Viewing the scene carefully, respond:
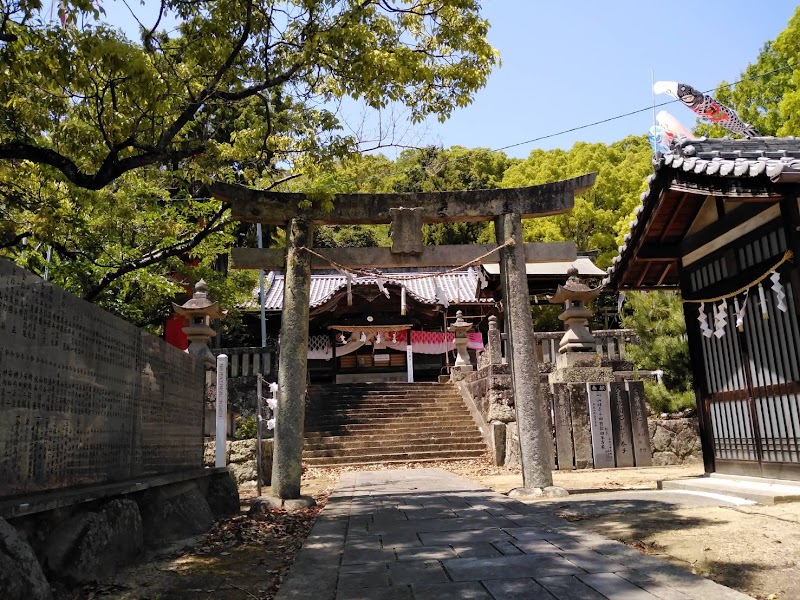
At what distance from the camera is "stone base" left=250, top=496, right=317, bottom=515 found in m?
7.91

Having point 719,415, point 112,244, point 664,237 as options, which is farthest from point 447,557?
point 112,244

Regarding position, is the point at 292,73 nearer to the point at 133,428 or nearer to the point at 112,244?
the point at 133,428

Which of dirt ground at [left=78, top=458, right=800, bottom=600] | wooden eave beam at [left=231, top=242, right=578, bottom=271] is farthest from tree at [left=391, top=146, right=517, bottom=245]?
dirt ground at [left=78, top=458, right=800, bottom=600]

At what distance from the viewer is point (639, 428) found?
12.7 m

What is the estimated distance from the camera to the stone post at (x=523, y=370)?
27.3 ft

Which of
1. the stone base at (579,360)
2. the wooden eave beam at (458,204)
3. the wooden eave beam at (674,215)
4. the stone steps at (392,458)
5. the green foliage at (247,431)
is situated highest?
the wooden eave beam at (458,204)

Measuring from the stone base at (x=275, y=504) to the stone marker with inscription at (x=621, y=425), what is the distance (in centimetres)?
725

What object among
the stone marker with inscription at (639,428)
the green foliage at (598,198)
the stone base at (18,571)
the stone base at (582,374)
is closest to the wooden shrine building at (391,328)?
the green foliage at (598,198)

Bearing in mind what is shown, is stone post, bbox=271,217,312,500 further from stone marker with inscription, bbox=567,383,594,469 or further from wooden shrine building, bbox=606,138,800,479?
stone marker with inscription, bbox=567,383,594,469

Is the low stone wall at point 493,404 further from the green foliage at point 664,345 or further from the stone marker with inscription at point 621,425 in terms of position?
the green foliage at point 664,345

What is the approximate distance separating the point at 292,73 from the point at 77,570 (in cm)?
573

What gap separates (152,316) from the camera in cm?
1684

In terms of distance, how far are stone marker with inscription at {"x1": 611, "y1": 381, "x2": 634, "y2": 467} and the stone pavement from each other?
5.91 meters

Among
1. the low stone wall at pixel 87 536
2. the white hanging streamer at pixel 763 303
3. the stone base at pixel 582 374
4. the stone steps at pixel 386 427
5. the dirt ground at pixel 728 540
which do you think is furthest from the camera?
the stone steps at pixel 386 427
